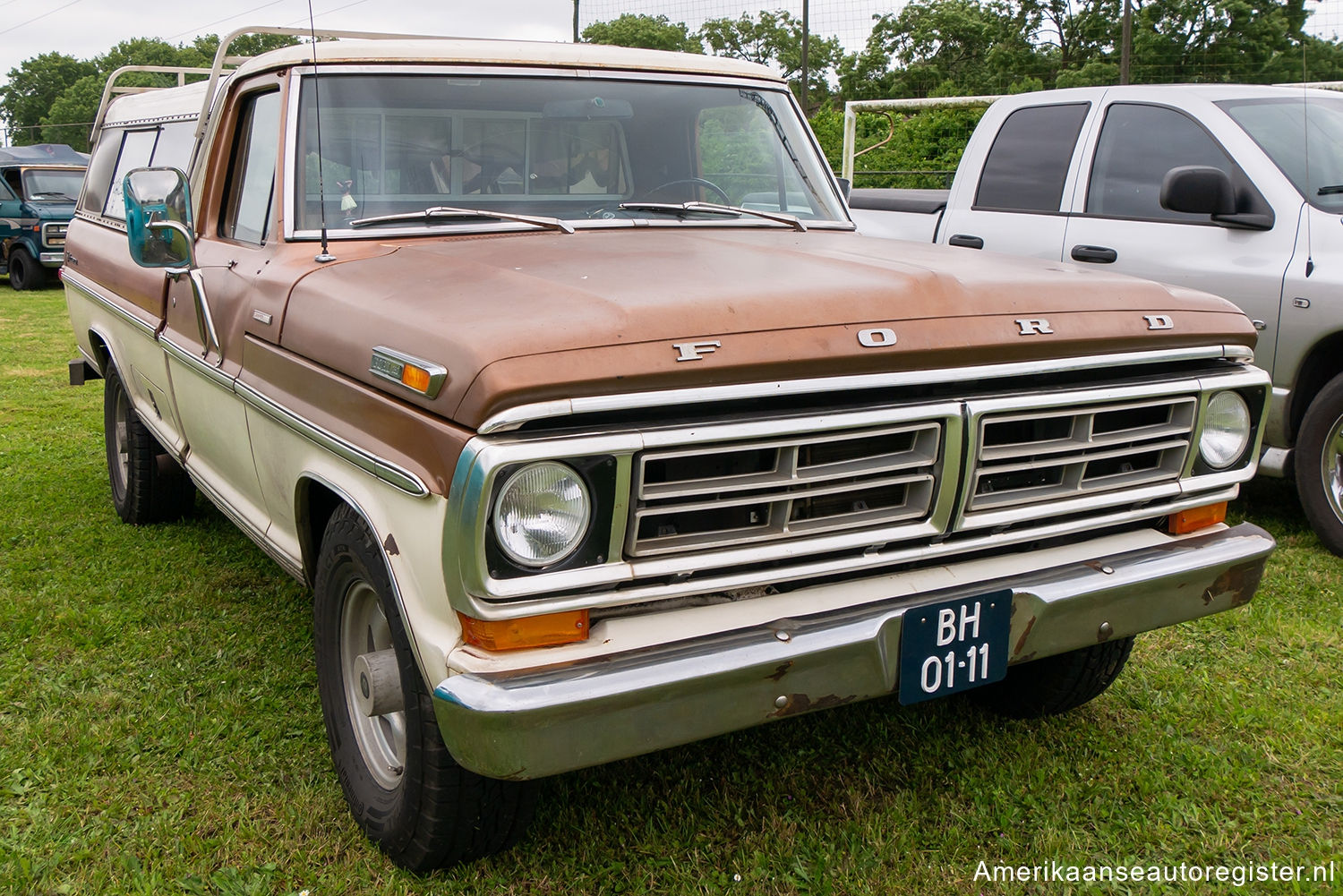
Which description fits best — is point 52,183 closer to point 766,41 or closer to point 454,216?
point 454,216

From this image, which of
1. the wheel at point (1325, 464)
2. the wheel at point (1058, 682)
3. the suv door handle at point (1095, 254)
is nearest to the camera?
the wheel at point (1058, 682)

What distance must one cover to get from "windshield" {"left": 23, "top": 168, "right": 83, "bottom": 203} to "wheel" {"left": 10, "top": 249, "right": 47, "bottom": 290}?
102 centimetres

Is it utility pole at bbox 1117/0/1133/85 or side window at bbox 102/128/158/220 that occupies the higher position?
utility pole at bbox 1117/0/1133/85

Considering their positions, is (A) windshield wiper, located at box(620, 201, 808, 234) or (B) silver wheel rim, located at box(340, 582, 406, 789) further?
(A) windshield wiper, located at box(620, 201, 808, 234)

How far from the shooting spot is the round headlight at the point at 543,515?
2.03 m

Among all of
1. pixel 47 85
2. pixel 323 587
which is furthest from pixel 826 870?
pixel 47 85

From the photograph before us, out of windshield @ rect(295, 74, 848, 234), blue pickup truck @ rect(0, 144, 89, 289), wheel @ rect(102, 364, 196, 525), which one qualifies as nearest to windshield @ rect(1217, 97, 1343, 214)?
windshield @ rect(295, 74, 848, 234)

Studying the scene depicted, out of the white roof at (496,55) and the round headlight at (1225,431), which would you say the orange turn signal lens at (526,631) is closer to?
the round headlight at (1225,431)

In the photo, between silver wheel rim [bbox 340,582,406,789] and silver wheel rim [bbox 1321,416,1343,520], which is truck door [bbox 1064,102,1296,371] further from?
silver wheel rim [bbox 340,582,406,789]

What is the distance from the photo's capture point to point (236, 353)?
3.20m

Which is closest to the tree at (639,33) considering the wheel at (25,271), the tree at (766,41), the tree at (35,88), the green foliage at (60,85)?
the tree at (766,41)

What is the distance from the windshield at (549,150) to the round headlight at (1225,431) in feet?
5.01

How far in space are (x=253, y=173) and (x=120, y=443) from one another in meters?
2.29

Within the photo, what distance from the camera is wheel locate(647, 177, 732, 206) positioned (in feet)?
12.0
